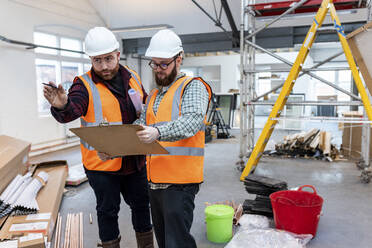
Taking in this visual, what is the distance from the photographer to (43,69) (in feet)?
26.7

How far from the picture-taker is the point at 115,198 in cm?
219

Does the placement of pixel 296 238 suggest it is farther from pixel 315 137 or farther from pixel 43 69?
pixel 43 69

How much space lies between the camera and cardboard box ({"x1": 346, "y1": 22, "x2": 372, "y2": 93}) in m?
1.88

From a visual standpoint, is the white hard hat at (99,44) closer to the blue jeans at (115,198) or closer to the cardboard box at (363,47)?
the blue jeans at (115,198)

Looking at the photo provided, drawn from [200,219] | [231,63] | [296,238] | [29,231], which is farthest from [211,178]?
[231,63]

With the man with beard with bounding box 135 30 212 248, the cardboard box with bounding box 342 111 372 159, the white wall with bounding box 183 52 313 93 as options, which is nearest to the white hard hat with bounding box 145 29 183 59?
the man with beard with bounding box 135 30 212 248

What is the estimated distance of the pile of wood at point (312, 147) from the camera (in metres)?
6.69

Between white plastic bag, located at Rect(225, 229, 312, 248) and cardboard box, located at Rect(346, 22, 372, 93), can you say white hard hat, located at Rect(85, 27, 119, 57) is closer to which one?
cardboard box, located at Rect(346, 22, 372, 93)

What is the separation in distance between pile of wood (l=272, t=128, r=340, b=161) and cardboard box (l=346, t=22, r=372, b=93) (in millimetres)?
5022

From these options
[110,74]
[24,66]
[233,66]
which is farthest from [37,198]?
[233,66]

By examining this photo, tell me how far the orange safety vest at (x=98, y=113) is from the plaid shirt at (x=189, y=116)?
663 mm

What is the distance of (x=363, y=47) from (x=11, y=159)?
13.6ft

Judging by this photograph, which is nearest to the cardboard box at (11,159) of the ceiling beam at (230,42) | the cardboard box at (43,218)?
the cardboard box at (43,218)

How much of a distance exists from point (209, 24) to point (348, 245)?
330 inches
